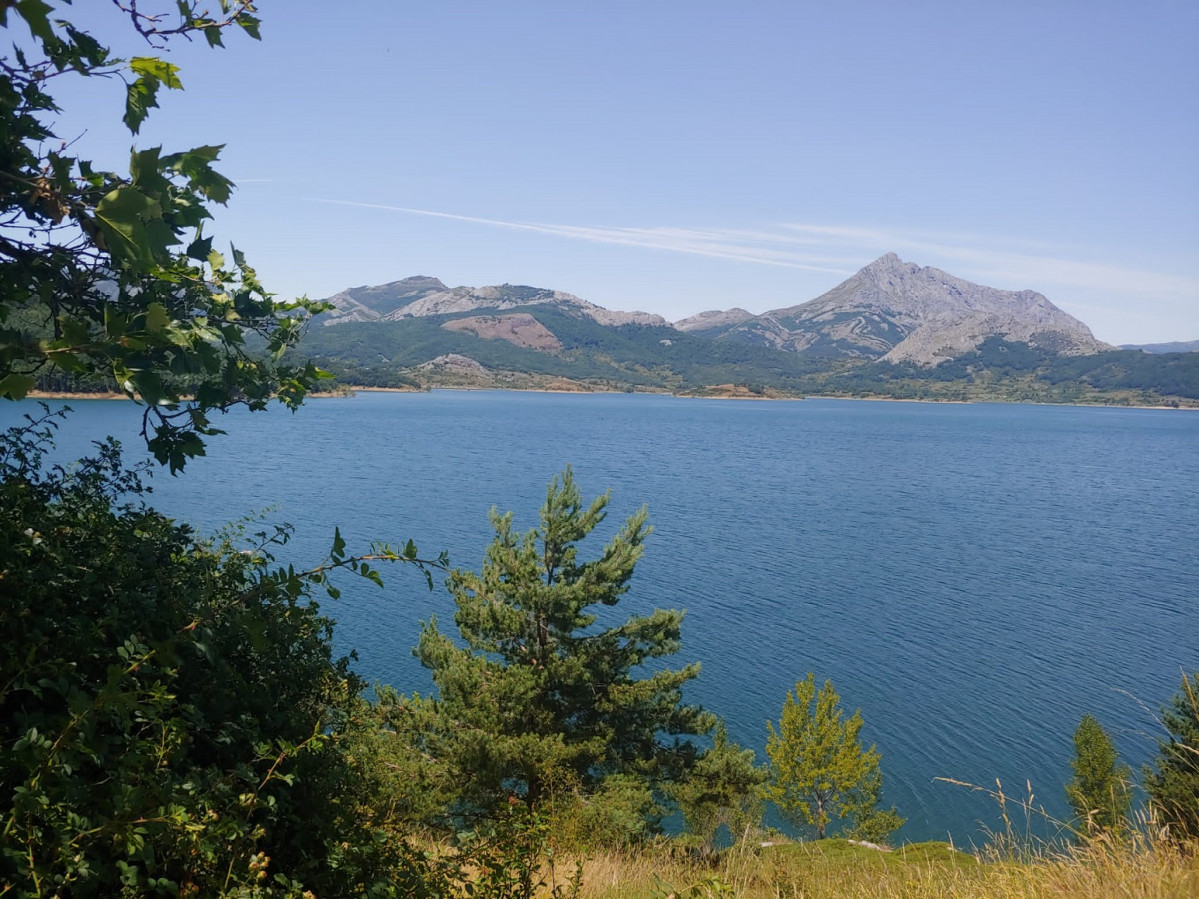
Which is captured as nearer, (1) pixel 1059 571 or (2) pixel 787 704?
(2) pixel 787 704

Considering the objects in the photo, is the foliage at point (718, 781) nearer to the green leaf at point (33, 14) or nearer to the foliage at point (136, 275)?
the foliage at point (136, 275)

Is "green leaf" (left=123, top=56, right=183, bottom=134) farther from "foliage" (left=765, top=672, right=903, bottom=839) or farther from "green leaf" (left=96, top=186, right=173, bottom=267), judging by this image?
"foliage" (left=765, top=672, right=903, bottom=839)

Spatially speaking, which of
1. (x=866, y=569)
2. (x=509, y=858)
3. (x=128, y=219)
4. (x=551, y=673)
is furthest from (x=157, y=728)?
(x=866, y=569)

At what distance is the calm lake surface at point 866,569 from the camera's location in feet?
99.9

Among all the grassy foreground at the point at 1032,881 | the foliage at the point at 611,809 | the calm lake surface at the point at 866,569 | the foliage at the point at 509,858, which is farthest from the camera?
the calm lake surface at the point at 866,569

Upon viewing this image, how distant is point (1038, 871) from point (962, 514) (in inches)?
2828

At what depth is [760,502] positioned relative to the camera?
69750 millimetres

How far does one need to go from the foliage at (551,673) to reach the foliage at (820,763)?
35.5 feet

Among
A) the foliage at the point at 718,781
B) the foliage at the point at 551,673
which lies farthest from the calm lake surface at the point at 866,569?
the foliage at the point at 551,673

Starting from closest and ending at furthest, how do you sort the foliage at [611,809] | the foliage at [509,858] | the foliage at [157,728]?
the foliage at [157,728]
the foliage at [509,858]
the foliage at [611,809]

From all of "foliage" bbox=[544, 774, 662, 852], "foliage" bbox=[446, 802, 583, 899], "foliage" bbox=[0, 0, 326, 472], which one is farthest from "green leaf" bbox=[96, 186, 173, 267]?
"foliage" bbox=[544, 774, 662, 852]

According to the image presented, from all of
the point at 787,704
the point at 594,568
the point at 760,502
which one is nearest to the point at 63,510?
the point at 594,568

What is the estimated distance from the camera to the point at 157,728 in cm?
286

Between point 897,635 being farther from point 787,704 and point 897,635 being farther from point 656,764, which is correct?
point 656,764
